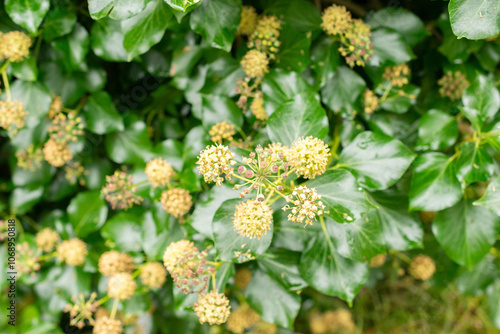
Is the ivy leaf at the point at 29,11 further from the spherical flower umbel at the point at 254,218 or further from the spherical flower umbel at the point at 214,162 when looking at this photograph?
the spherical flower umbel at the point at 254,218

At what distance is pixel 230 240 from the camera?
989mm

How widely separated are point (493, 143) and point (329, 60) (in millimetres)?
577

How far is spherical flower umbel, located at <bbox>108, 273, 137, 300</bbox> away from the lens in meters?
1.30

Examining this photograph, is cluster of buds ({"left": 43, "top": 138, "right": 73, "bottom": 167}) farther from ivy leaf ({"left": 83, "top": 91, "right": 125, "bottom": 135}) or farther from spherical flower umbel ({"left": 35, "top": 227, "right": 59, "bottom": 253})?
spherical flower umbel ({"left": 35, "top": 227, "right": 59, "bottom": 253})

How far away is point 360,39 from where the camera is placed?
124cm

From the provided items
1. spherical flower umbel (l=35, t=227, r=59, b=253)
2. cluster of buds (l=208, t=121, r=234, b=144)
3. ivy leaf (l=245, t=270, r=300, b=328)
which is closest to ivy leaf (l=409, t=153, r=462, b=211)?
ivy leaf (l=245, t=270, r=300, b=328)

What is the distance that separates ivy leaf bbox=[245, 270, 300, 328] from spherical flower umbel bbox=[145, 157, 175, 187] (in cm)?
49

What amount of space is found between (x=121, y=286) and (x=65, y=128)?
67 cm

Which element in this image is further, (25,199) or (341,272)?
(25,199)

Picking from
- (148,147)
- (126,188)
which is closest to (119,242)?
(126,188)

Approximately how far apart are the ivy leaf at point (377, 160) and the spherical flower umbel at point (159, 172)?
0.57 metres

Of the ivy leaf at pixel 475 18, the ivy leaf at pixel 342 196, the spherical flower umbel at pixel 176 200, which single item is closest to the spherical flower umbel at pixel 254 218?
the ivy leaf at pixel 342 196

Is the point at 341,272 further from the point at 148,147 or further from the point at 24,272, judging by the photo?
the point at 24,272

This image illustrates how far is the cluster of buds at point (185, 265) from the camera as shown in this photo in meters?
1.05
